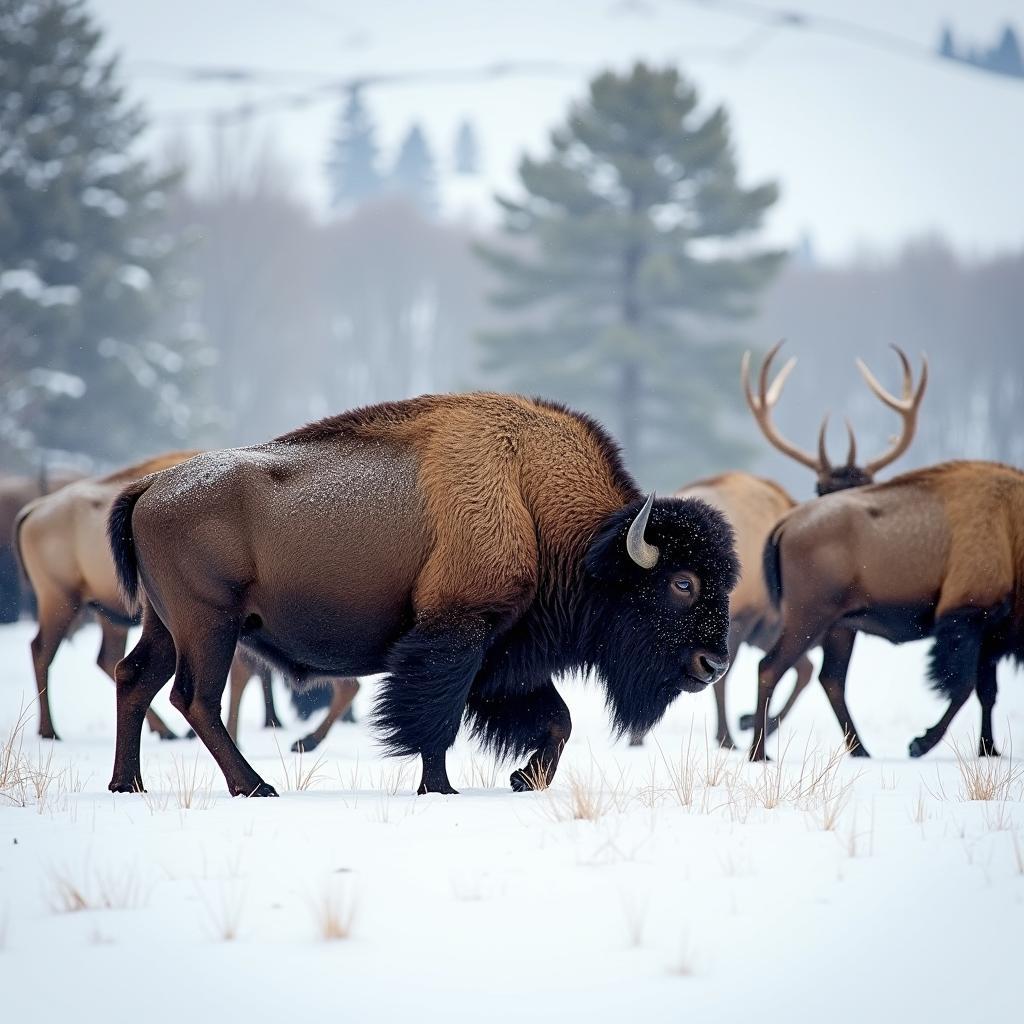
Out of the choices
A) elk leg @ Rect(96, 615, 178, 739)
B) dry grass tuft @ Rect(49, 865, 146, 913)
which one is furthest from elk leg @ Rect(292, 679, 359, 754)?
dry grass tuft @ Rect(49, 865, 146, 913)

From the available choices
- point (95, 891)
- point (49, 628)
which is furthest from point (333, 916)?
point (49, 628)

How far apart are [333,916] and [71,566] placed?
7004mm

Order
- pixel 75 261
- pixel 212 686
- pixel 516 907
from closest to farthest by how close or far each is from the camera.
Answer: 1. pixel 516 907
2. pixel 212 686
3. pixel 75 261

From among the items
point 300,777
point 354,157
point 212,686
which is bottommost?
point 300,777

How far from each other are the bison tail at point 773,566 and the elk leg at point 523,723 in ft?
9.95

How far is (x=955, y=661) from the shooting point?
8.59 metres

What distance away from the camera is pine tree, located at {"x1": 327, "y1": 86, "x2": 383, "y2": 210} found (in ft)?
360

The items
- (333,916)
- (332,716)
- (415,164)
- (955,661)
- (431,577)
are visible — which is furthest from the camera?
(415,164)

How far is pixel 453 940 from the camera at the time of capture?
12.5 feet

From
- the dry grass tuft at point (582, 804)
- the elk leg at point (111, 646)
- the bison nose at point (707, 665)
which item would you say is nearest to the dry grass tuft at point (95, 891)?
the dry grass tuft at point (582, 804)

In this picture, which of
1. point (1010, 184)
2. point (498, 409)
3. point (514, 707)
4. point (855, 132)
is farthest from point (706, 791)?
point (855, 132)

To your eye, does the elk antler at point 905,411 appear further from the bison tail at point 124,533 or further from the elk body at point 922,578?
the bison tail at point 124,533

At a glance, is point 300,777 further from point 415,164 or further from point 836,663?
point 415,164

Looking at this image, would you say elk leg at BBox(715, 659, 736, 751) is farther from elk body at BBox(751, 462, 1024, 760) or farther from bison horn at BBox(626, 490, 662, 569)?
bison horn at BBox(626, 490, 662, 569)
